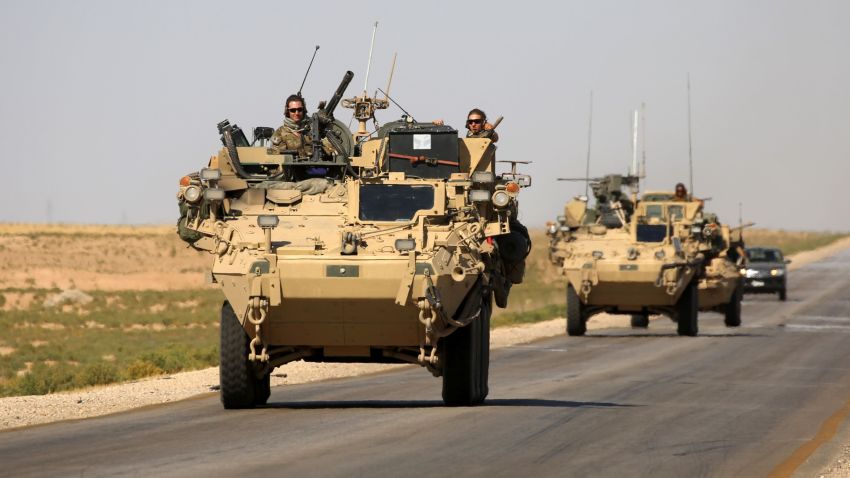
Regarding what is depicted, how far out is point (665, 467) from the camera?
1183 cm

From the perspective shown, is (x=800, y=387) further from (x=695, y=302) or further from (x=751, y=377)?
(x=695, y=302)

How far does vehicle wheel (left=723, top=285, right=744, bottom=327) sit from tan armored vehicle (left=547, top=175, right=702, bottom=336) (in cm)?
A: 414

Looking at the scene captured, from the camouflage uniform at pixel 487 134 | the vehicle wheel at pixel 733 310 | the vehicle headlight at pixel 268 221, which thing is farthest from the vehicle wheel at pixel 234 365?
the vehicle wheel at pixel 733 310

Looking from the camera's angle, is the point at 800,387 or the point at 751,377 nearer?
the point at 800,387

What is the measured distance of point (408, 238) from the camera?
15781 mm

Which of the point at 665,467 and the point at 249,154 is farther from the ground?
the point at 249,154

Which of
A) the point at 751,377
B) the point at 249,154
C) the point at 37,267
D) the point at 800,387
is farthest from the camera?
the point at 37,267

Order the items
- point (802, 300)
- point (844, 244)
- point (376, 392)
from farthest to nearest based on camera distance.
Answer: point (844, 244), point (802, 300), point (376, 392)

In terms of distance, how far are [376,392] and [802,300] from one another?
37532 mm

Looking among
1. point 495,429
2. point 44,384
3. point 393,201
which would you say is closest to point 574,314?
point 44,384

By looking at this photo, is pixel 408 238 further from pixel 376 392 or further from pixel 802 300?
pixel 802 300

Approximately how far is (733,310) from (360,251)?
25082 mm

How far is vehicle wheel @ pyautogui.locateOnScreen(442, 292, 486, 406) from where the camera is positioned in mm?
16234

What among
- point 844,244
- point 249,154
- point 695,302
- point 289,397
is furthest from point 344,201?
point 844,244
